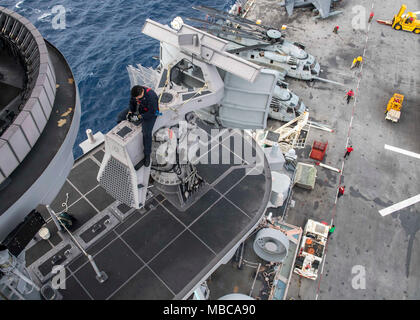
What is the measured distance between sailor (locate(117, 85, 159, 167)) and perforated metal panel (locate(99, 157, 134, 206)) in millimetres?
1819

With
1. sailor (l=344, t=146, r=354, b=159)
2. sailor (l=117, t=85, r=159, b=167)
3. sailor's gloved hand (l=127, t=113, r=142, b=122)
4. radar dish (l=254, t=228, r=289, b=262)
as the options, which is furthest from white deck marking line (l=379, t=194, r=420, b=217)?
sailor's gloved hand (l=127, t=113, r=142, b=122)

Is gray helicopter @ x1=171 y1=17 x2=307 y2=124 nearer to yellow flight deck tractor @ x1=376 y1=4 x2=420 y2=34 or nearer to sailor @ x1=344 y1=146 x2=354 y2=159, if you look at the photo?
sailor @ x1=344 y1=146 x2=354 y2=159

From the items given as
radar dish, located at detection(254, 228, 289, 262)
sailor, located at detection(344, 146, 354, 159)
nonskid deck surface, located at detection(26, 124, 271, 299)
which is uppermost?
nonskid deck surface, located at detection(26, 124, 271, 299)

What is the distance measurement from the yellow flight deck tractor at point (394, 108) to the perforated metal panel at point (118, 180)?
111ft

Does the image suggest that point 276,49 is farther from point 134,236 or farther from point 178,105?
point 134,236

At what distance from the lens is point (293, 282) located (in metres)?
28.9

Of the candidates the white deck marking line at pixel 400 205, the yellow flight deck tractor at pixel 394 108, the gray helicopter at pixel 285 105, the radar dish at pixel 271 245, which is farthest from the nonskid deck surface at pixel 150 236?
the yellow flight deck tractor at pixel 394 108

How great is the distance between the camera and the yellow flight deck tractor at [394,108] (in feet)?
134

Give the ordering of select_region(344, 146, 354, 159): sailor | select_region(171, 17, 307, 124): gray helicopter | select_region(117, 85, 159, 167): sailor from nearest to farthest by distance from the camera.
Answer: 1. select_region(117, 85, 159, 167): sailor
2. select_region(344, 146, 354, 159): sailor
3. select_region(171, 17, 307, 124): gray helicopter

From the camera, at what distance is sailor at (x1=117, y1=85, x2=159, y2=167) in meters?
18.2

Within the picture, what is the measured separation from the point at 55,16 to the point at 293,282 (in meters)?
57.6

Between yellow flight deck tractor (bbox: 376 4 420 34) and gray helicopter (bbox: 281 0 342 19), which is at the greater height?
gray helicopter (bbox: 281 0 342 19)

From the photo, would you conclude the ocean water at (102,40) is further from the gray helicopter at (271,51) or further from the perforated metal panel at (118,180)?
the perforated metal panel at (118,180)

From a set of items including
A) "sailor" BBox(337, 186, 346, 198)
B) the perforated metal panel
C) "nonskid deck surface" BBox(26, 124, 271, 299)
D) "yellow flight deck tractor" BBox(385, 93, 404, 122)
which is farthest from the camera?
"yellow flight deck tractor" BBox(385, 93, 404, 122)
